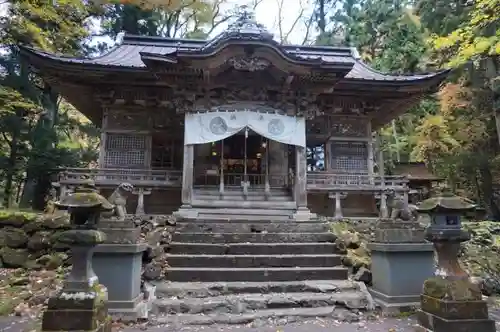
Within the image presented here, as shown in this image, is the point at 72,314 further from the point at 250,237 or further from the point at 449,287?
the point at 449,287

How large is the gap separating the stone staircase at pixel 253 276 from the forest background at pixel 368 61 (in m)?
4.42

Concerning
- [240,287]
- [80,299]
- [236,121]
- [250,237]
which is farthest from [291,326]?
[236,121]

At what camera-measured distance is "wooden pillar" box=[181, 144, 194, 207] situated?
9617 millimetres

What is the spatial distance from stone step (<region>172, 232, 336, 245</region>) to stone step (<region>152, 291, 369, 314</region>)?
1.67 m

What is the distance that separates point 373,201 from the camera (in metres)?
12.0

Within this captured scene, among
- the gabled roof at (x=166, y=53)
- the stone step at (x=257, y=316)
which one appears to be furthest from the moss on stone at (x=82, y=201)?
the gabled roof at (x=166, y=53)

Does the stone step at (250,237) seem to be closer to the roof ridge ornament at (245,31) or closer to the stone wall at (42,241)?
the stone wall at (42,241)

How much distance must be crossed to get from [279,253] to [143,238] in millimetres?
2887

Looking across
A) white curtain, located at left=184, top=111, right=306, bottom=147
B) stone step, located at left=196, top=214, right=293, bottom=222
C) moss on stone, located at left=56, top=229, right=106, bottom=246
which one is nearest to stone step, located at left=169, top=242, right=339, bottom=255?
stone step, located at left=196, top=214, right=293, bottom=222

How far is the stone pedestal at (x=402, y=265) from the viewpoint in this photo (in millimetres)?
5617

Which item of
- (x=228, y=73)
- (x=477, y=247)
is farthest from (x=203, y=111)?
(x=477, y=247)

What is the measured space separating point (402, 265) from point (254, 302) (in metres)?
2.55

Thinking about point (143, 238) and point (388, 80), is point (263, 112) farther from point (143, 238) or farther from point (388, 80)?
point (143, 238)

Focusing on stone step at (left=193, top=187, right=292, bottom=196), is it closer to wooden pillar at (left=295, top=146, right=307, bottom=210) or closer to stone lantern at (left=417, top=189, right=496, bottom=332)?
wooden pillar at (left=295, top=146, right=307, bottom=210)
